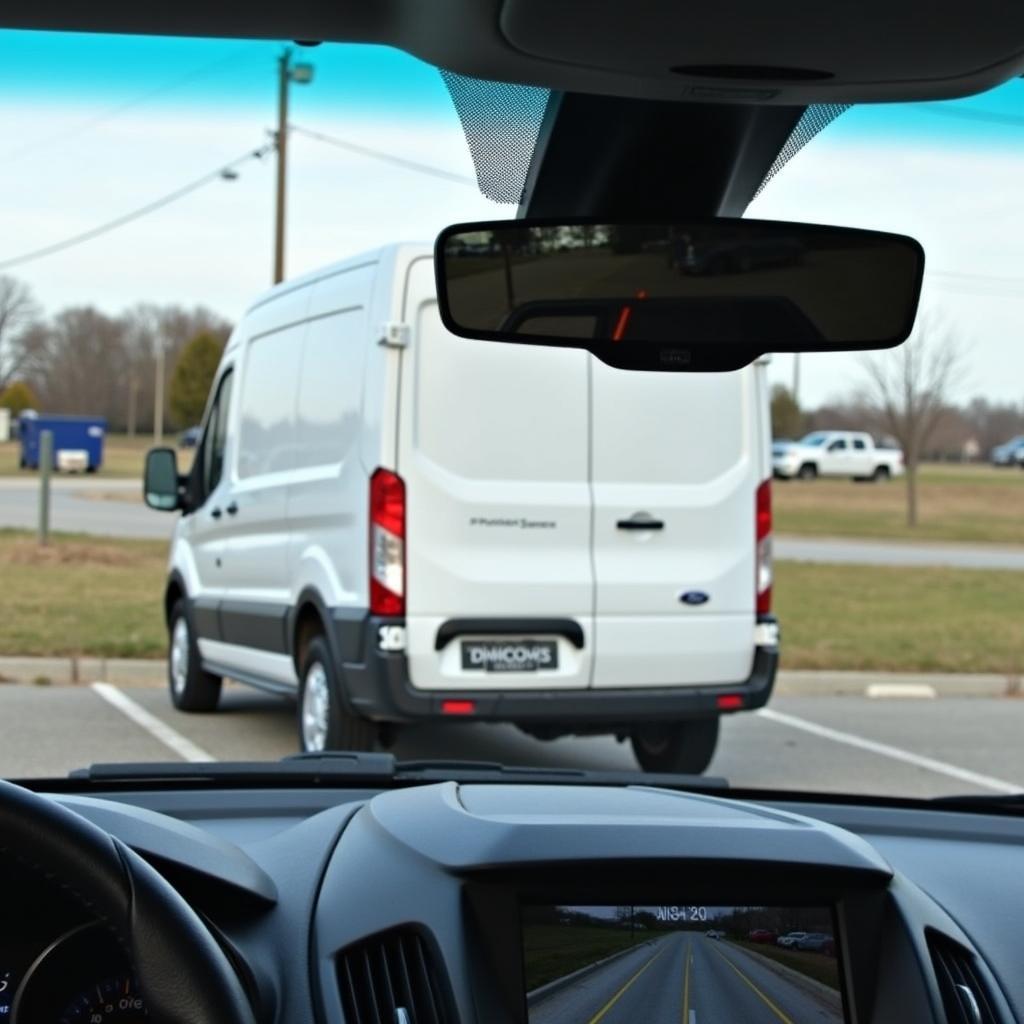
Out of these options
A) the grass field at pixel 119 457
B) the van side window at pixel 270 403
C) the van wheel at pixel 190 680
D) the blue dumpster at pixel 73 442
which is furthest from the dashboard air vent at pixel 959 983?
the blue dumpster at pixel 73 442

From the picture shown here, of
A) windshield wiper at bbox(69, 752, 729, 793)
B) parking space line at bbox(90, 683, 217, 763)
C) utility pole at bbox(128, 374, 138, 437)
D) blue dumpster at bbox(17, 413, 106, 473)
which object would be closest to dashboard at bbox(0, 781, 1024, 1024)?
windshield wiper at bbox(69, 752, 729, 793)

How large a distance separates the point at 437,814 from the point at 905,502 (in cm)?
4937

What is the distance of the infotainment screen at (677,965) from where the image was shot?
210 centimetres

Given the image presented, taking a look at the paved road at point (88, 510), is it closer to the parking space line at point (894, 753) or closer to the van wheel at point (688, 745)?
the parking space line at point (894, 753)

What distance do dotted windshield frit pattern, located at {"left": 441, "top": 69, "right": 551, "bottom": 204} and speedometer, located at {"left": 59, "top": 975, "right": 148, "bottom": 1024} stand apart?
1187 millimetres

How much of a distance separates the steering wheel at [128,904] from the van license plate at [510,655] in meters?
5.78

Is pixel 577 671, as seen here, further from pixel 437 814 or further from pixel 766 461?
pixel 437 814

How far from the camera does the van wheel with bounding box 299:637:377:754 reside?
777 centimetres

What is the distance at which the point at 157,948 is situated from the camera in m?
1.76

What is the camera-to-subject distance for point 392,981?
2.13 m

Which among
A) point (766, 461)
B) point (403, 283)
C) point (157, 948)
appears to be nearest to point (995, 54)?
point (157, 948)

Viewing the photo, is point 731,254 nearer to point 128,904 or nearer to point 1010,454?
point 128,904

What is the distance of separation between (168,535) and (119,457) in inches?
1803

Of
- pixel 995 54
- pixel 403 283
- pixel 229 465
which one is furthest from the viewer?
pixel 229 465
